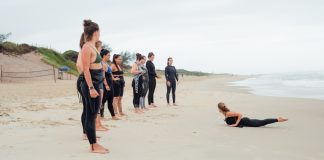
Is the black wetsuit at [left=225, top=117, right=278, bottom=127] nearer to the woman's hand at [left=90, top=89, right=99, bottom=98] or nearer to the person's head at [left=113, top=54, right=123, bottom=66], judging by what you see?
the woman's hand at [left=90, top=89, right=99, bottom=98]

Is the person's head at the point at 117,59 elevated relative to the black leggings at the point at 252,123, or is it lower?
elevated

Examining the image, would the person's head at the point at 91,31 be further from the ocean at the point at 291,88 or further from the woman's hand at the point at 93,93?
the ocean at the point at 291,88

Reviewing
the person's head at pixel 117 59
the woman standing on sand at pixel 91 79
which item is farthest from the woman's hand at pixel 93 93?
the person's head at pixel 117 59

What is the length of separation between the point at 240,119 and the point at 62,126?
308 centimetres

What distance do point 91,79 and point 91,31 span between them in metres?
0.59

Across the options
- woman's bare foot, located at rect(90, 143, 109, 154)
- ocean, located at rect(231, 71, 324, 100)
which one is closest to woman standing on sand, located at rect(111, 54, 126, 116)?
woman's bare foot, located at rect(90, 143, 109, 154)

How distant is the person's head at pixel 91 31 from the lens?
4.60 metres

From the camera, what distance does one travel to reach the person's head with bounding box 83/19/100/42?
181 inches

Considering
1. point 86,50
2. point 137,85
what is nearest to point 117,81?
point 137,85

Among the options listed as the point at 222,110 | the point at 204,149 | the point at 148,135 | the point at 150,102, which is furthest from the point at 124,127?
the point at 150,102

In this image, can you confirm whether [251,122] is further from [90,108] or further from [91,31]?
[91,31]

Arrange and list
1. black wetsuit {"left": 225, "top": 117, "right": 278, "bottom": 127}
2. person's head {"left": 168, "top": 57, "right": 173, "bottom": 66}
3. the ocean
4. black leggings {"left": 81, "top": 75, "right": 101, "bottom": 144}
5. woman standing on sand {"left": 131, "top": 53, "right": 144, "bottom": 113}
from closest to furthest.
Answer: black leggings {"left": 81, "top": 75, "right": 101, "bottom": 144}, black wetsuit {"left": 225, "top": 117, "right": 278, "bottom": 127}, woman standing on sand {"left": 131, "top": 53, "right": 144, "bottom": 113}, person's head {"left": 168, "top": 57, "right": 173, "bottom": 66}, the ocean

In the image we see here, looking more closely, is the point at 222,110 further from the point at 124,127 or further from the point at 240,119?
the point at 124,127

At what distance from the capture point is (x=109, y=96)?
7758 millimetres
